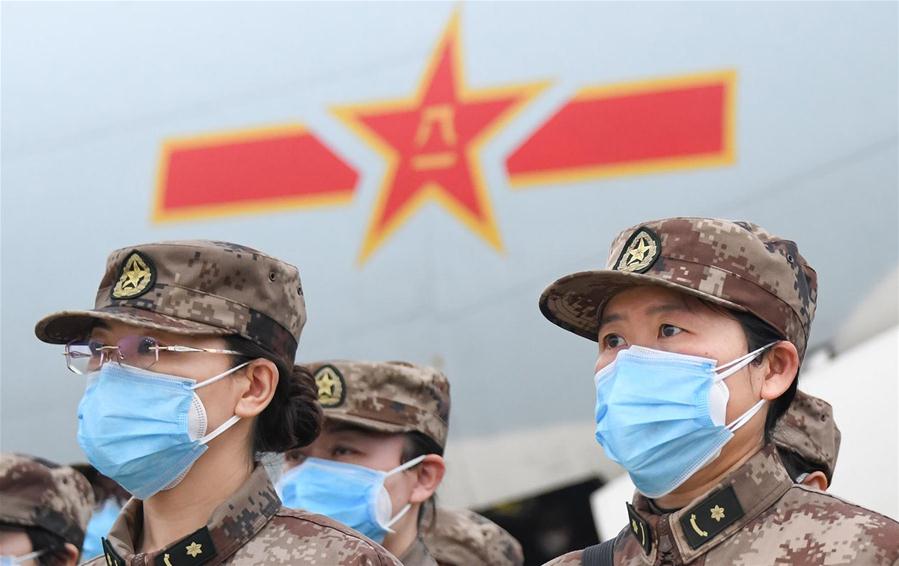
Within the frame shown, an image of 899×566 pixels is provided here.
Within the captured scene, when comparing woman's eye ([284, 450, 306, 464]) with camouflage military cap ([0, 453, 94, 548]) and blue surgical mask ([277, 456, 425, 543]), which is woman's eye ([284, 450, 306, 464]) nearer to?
blue surgical mask ([277, 456, 425, 543])

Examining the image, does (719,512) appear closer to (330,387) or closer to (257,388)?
(257,388)

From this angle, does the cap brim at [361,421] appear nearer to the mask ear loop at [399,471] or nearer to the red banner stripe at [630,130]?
the mask ear loop at [399,471]

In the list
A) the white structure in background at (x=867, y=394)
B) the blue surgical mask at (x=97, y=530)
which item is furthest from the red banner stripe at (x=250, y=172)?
the white structure in background at (x=867, y=394)

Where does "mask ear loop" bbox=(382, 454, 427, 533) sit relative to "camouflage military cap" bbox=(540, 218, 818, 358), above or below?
below

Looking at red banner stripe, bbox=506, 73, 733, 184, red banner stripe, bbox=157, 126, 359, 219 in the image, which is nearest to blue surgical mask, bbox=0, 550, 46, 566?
red banner stripe, bbox=157, 126, 359, 219

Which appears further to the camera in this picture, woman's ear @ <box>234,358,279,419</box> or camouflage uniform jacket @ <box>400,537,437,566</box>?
camouflage uniform jacket @ <box>400,537,437,566</box>

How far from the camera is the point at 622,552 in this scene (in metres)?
2.41

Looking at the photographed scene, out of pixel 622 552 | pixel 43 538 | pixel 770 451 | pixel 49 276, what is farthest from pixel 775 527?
pixel 49 276

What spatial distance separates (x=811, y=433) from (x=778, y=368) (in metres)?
1.03

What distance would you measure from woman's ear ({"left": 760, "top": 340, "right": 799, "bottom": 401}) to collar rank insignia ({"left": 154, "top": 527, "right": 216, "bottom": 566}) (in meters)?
1.11

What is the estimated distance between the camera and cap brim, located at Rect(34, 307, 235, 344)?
2.47 meters

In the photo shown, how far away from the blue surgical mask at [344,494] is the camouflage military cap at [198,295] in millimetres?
897

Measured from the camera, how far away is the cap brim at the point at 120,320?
2469 millimetres

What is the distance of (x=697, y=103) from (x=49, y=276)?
2.96 meters
